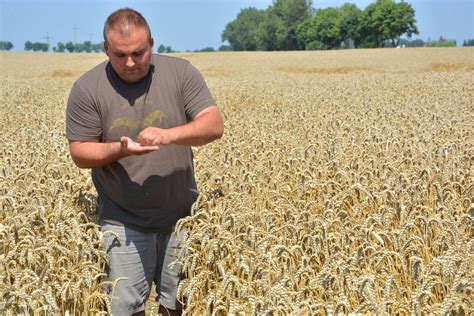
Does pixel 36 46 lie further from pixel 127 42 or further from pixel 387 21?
pixel 127 42

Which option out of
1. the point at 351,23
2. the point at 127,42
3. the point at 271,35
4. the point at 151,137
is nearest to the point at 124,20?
the point at 127,42

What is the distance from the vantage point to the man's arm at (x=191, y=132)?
3285mm

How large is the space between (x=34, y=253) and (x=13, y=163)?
334 cm

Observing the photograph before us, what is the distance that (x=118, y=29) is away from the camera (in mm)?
3441

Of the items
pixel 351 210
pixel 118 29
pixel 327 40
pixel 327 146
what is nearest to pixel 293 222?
pixel 351 210

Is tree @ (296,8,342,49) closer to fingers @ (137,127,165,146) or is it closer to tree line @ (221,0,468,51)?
tree line @ (221,0,468,51)

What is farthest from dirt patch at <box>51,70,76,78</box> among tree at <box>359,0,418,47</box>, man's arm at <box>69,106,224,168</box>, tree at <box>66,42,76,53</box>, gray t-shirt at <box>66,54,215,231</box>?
tree at <box>66,42,76,53</box>

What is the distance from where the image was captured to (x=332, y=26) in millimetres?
111125

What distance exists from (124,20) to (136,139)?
0.72 meters

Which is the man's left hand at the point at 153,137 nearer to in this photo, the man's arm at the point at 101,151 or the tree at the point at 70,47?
the man's arm at the point at 101,151

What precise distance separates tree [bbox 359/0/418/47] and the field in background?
313 feet

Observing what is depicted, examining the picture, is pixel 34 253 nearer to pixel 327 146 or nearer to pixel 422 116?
pixel 327 146

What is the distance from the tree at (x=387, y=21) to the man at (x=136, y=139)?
10283cm

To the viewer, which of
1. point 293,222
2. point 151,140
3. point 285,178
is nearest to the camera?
point 151,140
